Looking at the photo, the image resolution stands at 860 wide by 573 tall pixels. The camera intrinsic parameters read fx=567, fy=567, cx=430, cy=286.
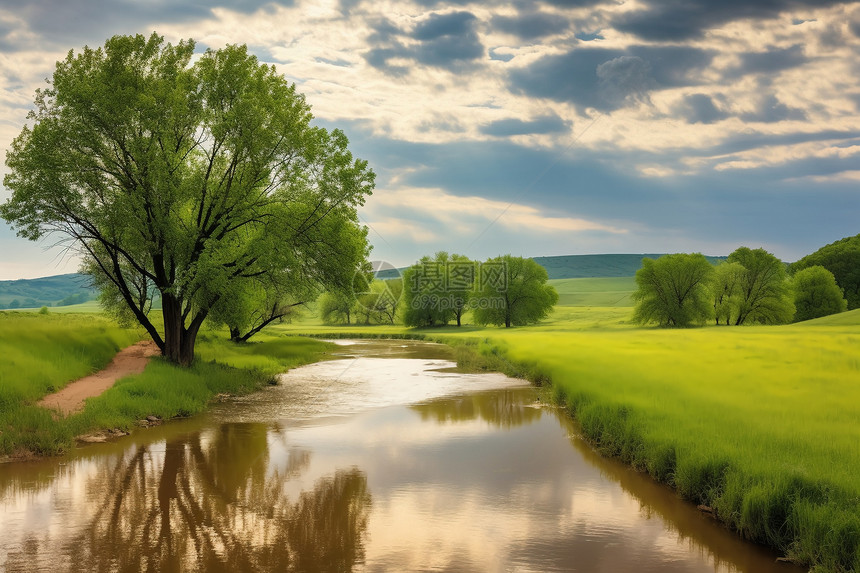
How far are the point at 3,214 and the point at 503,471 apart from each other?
2312cm

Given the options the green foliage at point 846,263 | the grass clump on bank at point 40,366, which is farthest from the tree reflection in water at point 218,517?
the green foliage at point 846,263

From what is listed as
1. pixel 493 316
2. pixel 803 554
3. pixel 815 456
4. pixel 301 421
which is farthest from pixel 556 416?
pixel 493 316

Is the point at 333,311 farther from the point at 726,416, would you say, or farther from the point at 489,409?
the point at 726,416

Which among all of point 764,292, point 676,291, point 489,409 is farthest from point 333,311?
point 489,409

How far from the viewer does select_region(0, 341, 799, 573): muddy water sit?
8898 millimetres

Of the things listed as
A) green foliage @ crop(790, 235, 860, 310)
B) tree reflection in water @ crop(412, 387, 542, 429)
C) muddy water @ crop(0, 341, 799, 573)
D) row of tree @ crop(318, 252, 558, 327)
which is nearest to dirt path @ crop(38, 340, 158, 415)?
muddy water @ crop(0, 341, 799, 573)

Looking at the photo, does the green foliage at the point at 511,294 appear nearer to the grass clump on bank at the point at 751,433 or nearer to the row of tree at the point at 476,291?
the row of tree at the point at 476,291

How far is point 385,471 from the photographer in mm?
13797

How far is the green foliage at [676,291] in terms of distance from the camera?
78.4 metres

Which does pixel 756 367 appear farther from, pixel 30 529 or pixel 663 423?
pixel 30 529

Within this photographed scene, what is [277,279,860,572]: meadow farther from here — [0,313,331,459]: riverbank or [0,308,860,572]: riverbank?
[0,313,331,459]: riverbank

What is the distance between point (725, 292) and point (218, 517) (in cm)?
8694

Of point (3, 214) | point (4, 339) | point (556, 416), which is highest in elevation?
point (3, 214)

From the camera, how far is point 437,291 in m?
97.9
